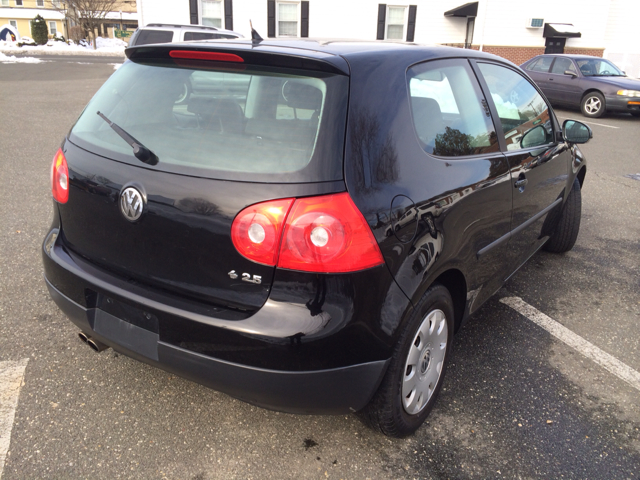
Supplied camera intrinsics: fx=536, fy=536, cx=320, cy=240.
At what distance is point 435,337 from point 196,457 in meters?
1.13

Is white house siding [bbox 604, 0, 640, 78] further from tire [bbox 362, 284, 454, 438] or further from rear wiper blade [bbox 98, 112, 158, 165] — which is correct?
rear wiper blade [bbox 98, 112, 158, 165]

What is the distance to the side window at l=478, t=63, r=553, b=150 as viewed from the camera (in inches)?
119

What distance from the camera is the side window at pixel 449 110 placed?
231cm

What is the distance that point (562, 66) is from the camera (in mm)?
14445

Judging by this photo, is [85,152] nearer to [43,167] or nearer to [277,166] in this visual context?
[277,166]

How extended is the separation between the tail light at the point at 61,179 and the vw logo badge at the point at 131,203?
1.42 ft

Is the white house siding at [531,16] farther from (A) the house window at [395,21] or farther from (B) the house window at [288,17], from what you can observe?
(B) the house window at [288,17]

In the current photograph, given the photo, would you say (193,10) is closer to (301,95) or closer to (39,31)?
(301,95)

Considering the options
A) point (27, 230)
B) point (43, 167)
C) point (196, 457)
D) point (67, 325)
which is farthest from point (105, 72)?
point (196, 457)

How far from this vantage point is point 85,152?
7.50 ft

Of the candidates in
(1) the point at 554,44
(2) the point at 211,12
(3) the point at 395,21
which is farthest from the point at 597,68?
(2) the point at 211,12

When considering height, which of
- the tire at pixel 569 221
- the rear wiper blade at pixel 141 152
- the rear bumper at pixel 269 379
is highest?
the rear wiper blade at pixel 141 152

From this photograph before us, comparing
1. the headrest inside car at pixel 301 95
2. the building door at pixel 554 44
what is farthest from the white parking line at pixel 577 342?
the building door at pixel 554 44

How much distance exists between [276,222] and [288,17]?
25.2m
